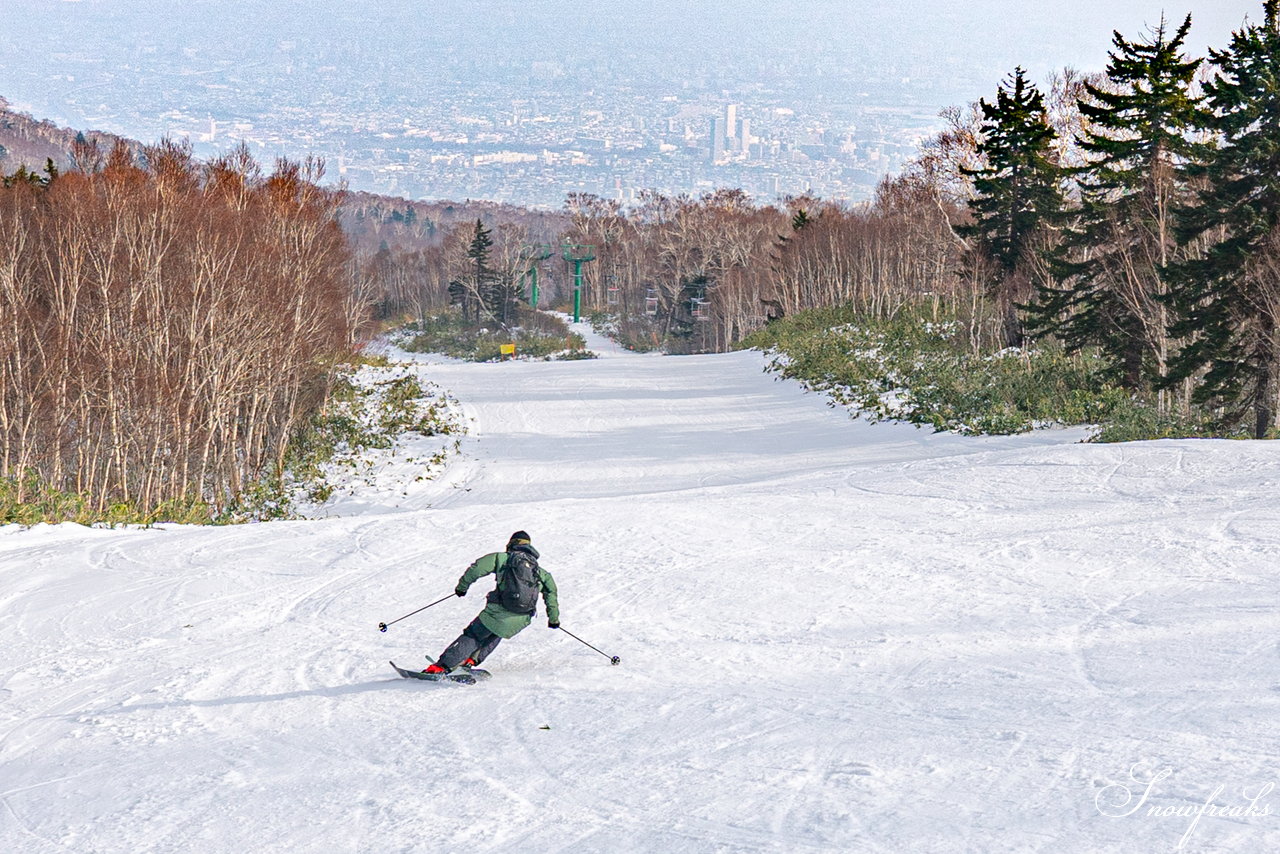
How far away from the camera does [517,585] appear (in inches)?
334

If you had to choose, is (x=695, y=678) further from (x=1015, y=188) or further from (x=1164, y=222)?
(x=1015, y=188)

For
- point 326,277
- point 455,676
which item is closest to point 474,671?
point 455,676

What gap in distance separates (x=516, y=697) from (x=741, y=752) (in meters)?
2.13

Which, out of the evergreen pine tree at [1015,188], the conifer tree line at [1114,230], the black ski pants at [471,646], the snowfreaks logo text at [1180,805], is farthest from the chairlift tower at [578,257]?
the snowfreaks logo text at [1180,805]

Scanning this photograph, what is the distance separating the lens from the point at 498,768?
21.8ft

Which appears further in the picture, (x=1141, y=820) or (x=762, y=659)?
(x=762, y=659)

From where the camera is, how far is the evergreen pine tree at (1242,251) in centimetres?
2012

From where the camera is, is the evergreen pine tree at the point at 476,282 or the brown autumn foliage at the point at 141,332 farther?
the evergreen pine tree at the point at 476,282

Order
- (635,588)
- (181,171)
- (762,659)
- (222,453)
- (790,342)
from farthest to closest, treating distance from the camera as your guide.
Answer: (790,342), (181,171), (222,453), (635,588), (762,659)

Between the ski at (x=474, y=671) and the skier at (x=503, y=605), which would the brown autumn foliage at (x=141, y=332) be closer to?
the ski at (x=474, y=671)

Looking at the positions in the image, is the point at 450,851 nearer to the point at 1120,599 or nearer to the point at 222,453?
the point at 1120,599

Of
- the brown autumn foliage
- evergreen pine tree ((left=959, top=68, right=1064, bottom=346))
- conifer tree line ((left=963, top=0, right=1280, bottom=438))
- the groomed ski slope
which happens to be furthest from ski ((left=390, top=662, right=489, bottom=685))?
evergreen pine tree ((left=959, top=68, right=1064, bottom=346))

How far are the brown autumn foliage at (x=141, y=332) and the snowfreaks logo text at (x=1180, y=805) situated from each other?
63.8ft

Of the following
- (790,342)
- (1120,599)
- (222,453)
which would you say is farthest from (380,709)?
(790,342)
